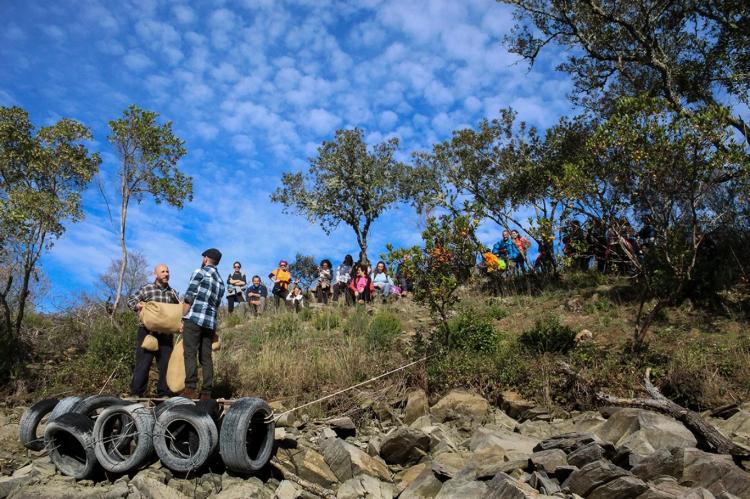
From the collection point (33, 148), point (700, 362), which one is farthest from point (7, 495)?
point (33, 148)

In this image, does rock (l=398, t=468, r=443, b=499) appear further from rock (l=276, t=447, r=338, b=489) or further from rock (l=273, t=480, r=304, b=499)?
rock (l=273, t=480, r=304, b=499)

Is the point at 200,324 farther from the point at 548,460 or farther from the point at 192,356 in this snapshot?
the point at 548,460

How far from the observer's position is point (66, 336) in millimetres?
11250

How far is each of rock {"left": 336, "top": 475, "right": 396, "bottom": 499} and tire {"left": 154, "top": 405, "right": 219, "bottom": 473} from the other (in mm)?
1389

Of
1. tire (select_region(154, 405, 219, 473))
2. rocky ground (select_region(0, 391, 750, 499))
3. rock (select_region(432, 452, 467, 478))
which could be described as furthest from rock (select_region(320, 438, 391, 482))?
tire (select_region(154, 405, 219, 473))

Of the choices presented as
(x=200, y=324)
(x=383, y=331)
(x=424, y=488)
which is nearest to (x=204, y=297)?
(x=200, y=324)

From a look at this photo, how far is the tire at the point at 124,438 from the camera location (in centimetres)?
530

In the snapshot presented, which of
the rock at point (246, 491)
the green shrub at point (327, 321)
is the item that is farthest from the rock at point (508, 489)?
the green shrub at point (327, 321)

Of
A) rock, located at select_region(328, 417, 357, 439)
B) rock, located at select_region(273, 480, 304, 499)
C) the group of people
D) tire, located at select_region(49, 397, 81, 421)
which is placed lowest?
rock, located at select_region(273, 480, 304, 499)

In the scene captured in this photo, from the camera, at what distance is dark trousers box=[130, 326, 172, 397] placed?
7.17 m

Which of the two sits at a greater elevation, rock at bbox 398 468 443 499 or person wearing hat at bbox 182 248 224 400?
person wearing hat at bbox 182 248 224 400

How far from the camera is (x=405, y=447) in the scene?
20.5 feet

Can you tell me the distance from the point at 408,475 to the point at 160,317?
379 centimetres

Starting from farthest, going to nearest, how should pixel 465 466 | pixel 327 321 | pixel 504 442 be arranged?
pixel 327 321
pixel 504 442
pixel 465 466
